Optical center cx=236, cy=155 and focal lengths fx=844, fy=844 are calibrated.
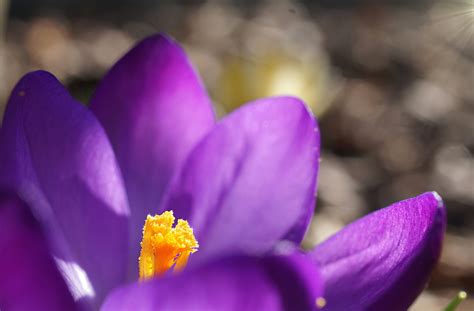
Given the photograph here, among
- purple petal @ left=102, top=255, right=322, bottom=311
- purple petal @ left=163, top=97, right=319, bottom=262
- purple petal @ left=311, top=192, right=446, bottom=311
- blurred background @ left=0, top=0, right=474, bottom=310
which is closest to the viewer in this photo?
purple petal @ left=102, top=255, right=322, bottom=311

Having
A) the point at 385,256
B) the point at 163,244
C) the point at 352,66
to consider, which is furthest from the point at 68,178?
the point at 352,66

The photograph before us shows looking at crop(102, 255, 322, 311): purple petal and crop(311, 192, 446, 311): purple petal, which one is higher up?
crop(102, 255, 322, 311): purple petal

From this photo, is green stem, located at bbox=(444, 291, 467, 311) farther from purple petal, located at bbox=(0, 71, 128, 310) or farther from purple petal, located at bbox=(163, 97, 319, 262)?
purple petal, located at bbox=(0, 71, 128, 310)

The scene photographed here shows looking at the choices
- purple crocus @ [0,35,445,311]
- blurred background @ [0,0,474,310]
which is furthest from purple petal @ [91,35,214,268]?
blurred background @ [0,0,474,310]

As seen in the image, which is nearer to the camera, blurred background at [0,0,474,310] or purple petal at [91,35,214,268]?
purple petal at [91,35,214,268]

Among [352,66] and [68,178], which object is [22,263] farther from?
[352,66]

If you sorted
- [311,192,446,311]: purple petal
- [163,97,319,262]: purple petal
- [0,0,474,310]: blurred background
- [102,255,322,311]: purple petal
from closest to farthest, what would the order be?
[102,255,322,311]: purple petal
[311,192,446,311]: purple petal
[163,97,319,262]: purple petal
[0,0,474,310]: blurred background

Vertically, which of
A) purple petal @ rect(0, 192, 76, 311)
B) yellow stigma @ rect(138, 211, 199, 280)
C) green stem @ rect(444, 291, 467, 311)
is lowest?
green stem @ rect(444, 291, 467, 311)

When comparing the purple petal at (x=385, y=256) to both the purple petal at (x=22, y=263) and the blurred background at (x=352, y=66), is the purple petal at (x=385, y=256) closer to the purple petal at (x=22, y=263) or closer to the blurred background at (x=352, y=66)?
the purple petal at (x=22, y=263)

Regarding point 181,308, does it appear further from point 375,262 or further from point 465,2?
point 465,2
